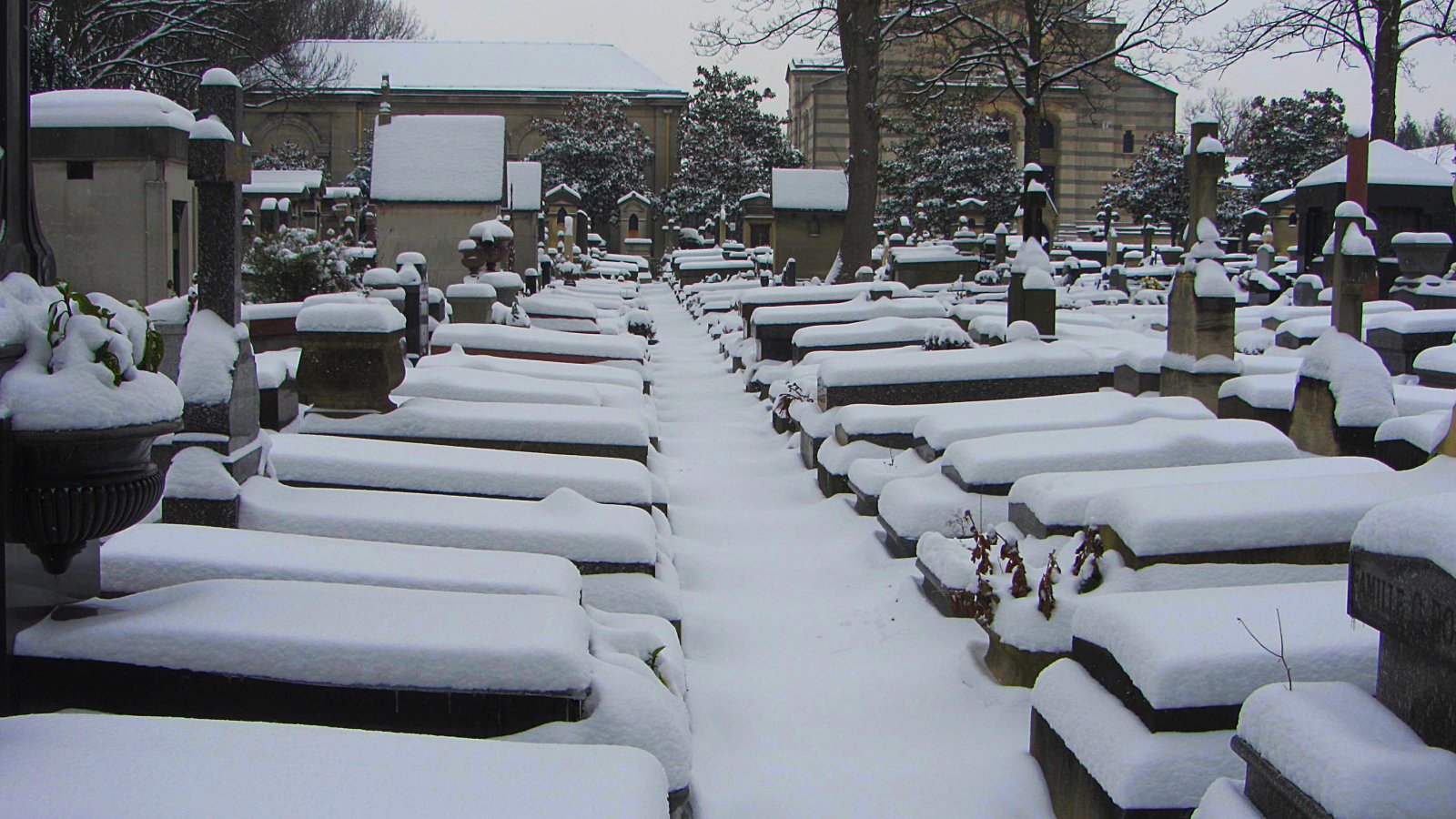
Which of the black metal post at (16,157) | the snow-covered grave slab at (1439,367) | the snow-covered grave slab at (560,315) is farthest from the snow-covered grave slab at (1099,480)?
the snow-covered grave slab at (560,315)

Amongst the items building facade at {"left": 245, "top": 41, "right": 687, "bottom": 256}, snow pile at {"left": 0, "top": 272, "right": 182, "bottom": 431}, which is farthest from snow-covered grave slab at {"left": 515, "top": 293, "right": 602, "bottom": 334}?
building facade at {"left": 245, "top": 41, "right": 687, "bottom": 256}

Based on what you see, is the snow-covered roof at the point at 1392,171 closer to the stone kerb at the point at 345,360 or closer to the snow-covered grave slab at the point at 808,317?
the snow-covered grave slab at the point at 808,317

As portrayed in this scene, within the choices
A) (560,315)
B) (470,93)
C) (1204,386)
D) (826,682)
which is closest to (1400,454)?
(1204,386)

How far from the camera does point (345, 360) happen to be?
24.5 ft

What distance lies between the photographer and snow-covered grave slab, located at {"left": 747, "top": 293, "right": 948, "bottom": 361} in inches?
576

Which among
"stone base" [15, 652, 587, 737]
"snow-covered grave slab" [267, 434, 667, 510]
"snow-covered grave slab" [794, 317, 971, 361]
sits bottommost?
"stone base" [15, 652, 587, 737]

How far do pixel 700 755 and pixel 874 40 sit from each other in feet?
61.1

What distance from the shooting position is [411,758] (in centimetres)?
289

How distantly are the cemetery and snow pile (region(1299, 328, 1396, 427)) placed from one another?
0.03 meters

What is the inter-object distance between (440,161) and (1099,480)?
54.7ft

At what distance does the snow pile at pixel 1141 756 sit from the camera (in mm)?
3371

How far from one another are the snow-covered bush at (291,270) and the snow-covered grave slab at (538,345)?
9.55 ft

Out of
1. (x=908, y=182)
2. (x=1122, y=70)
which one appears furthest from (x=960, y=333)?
(x=908, y=182)

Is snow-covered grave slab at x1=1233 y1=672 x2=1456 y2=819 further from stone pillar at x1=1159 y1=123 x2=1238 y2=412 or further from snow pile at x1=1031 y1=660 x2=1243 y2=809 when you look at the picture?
stone pillar at x1=1159 y1=123 x2=1238 y2=412
